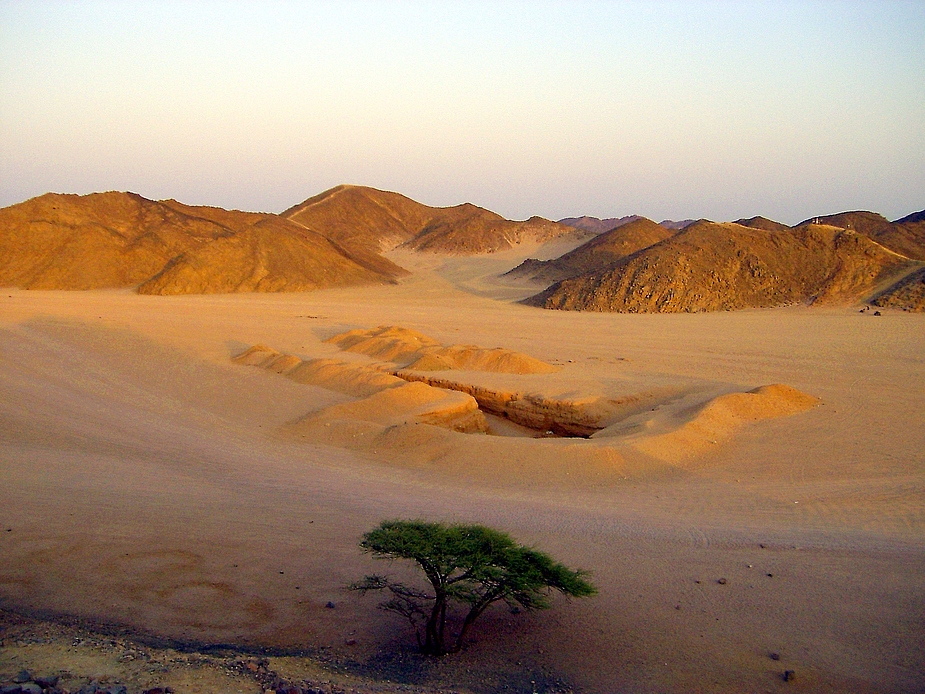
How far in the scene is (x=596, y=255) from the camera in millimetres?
61844

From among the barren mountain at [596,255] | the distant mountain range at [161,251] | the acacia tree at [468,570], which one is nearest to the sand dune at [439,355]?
the acacia tree at [468,570]

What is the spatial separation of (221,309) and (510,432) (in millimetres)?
28338

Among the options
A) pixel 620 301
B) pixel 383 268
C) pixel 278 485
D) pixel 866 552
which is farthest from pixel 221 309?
pixel 866 552

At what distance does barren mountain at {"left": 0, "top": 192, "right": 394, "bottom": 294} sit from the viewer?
52625mm

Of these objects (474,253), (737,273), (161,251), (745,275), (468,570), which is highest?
(474,253)

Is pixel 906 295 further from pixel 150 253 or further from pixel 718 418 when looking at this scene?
pixel 150 253

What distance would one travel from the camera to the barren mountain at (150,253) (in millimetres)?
52625

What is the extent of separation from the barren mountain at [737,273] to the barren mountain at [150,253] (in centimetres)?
2314

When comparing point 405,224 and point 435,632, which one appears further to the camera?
point 405,224

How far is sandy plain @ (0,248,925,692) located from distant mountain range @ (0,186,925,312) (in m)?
17.4

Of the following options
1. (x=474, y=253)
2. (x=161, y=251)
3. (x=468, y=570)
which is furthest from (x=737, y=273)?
(x=474, y=253)

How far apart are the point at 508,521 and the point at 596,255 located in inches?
2165

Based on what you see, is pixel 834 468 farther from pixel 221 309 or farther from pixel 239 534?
A: pixel 221 309

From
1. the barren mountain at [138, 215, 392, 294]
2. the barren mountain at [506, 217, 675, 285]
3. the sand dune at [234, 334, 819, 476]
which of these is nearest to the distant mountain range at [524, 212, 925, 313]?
the barren mountain at [506, 217, 675, 285]
